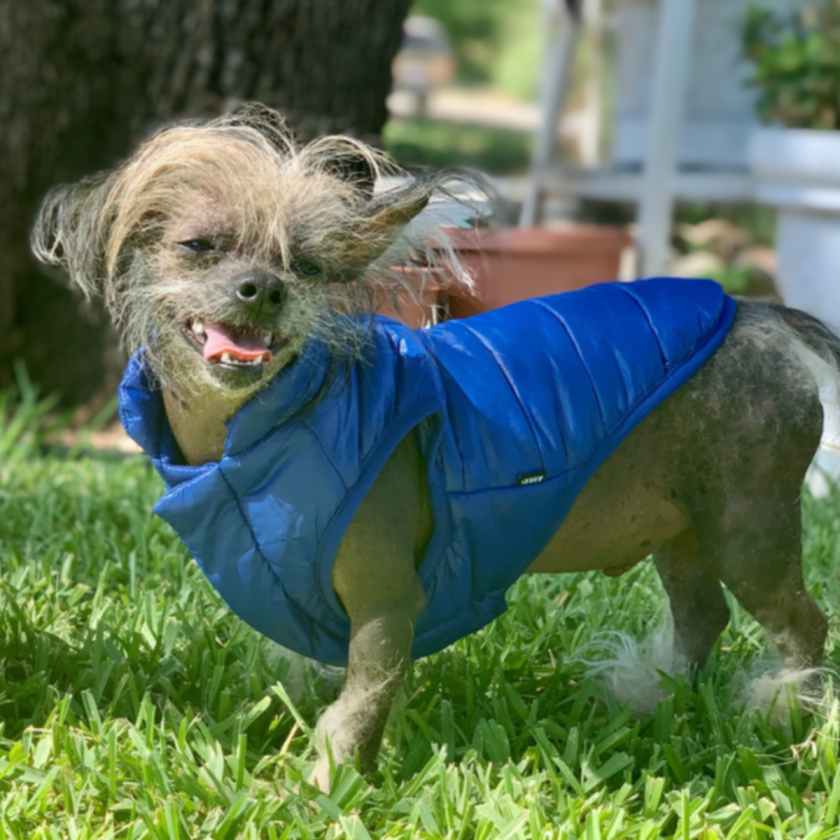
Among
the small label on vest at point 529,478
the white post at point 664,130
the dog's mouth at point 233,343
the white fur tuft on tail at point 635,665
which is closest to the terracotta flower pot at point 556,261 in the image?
the white post at point 664,130

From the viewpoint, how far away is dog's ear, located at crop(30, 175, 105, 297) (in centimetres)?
201

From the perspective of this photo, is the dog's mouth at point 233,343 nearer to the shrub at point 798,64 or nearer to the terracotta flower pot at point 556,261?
the terracotta flower pot at point 556,261

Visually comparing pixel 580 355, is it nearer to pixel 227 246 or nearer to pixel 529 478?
pixel 529 478

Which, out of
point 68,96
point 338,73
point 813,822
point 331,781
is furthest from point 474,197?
point 68,96

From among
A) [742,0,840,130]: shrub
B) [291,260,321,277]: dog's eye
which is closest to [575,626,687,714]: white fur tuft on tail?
[291,260,321,277]: dog's eye

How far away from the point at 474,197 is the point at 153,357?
648 mm

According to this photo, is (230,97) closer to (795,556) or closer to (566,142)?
→ (795,556)

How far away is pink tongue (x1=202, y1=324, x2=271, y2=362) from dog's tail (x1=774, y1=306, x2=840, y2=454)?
1068mm

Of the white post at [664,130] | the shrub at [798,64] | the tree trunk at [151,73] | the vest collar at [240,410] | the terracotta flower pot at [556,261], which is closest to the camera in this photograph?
the vest collar at [240,410]

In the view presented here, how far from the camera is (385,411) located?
2.01m

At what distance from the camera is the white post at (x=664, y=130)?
5.72 m

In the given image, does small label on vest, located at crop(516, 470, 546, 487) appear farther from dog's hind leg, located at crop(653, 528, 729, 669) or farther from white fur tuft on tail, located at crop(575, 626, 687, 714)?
white fur tuft on tail, located at crop(575, 626, 687, 714)

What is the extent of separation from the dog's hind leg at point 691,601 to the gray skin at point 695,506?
156 millimetres

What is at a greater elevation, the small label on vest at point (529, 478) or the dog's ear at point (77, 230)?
the dog's ear at point (77, 230)
